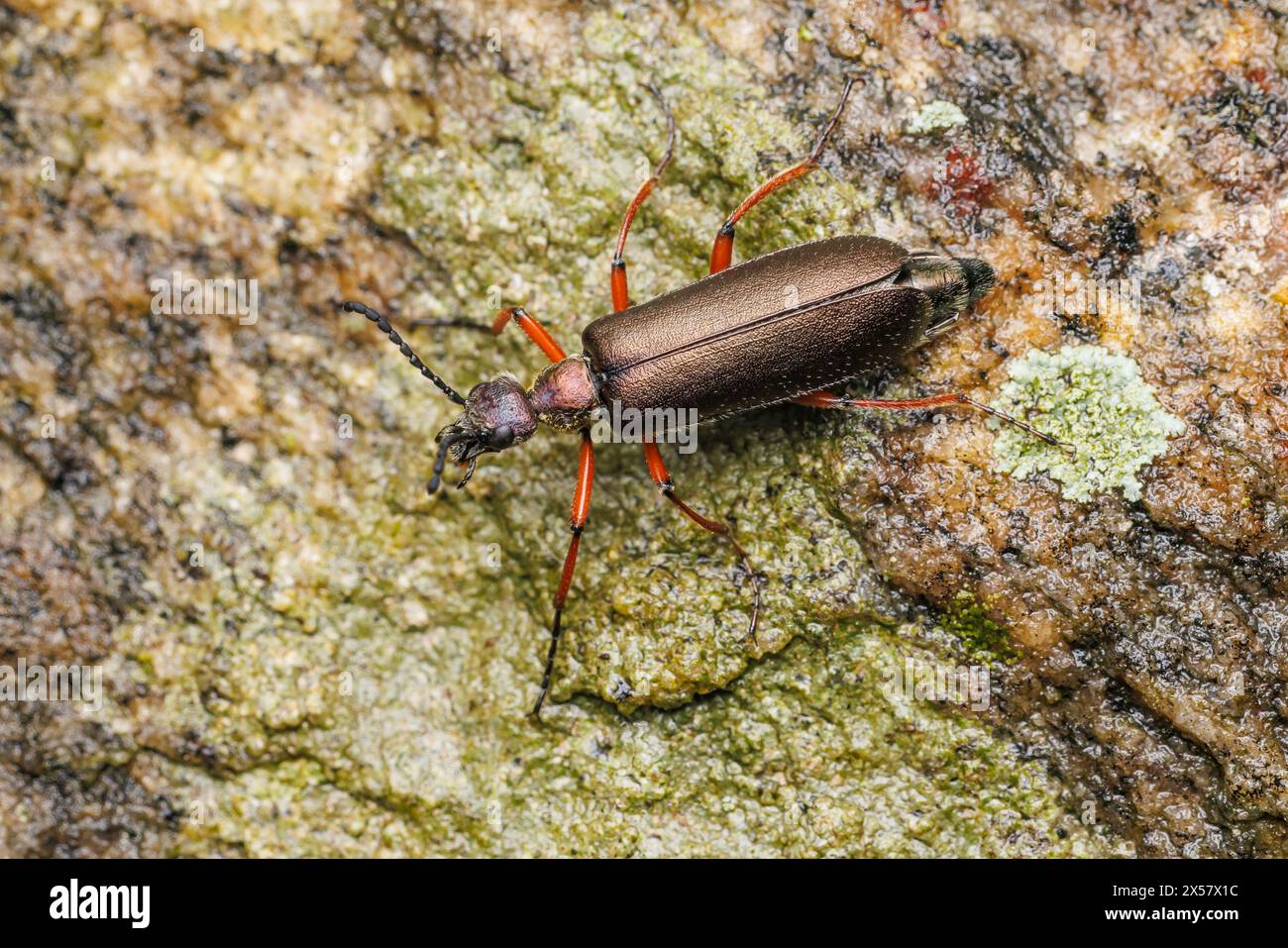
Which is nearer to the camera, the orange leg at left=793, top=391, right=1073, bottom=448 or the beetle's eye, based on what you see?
the orange leg at left=793, top=391, right=1073, bottom=448

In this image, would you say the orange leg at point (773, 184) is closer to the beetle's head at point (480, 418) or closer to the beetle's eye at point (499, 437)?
the beetle's head at point (480, 418)

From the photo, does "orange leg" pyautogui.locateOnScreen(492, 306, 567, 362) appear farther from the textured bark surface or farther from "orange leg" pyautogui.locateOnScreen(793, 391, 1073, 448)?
"orange leg" pyautogui.locateOnScreen(793, 391, 1073, 448)

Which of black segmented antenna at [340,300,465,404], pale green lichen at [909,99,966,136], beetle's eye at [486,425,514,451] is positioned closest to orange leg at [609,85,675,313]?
beetle's eye at [486,425,514,451]

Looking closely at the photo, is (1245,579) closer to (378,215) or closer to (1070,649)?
(1070,649)

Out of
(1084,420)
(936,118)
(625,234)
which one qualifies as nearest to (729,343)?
(625,234)
